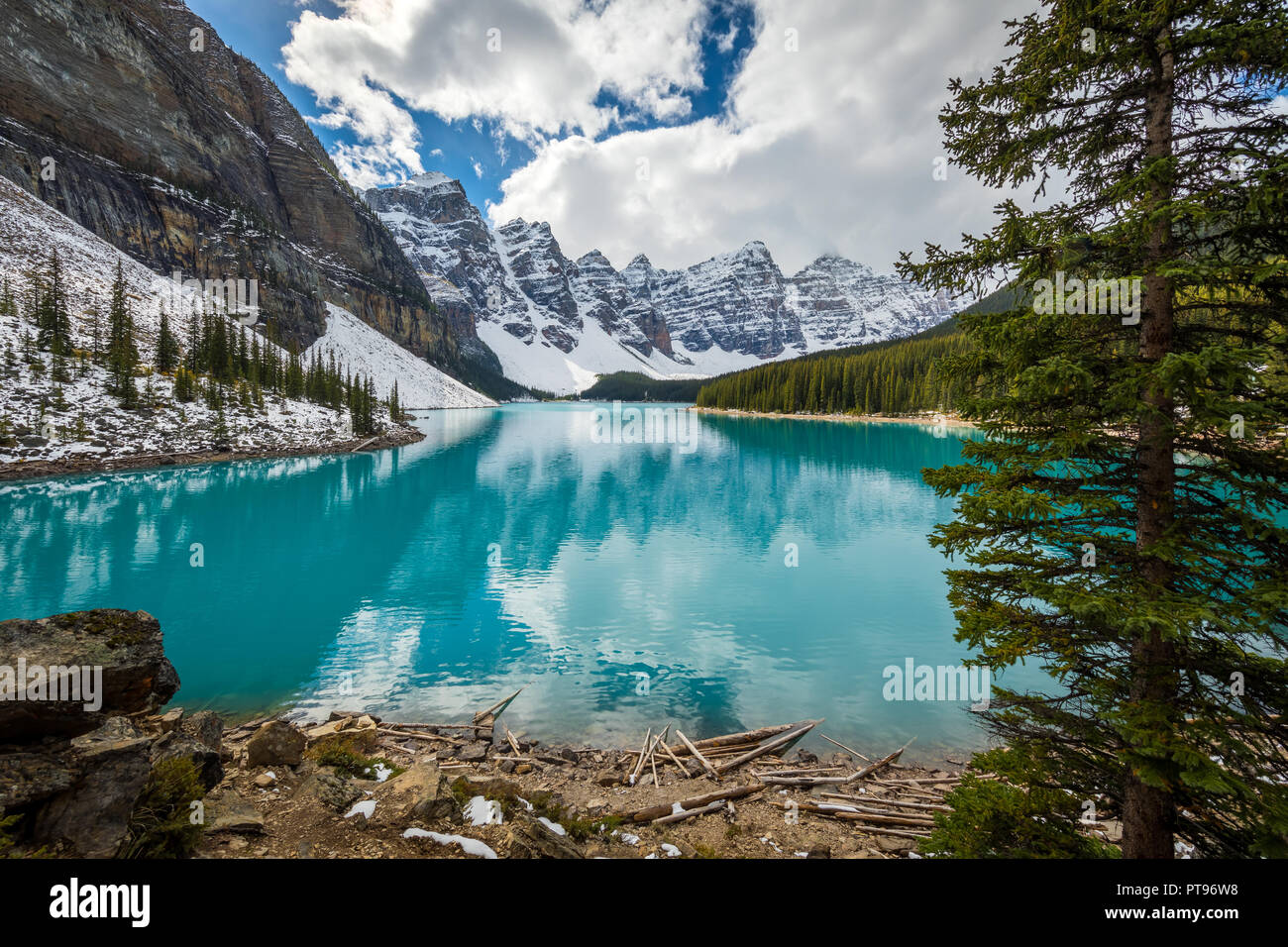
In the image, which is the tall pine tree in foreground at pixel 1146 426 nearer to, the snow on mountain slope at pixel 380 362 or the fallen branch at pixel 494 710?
the fallen branch at pixel 494 710

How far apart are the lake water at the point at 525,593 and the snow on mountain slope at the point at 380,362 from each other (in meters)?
105

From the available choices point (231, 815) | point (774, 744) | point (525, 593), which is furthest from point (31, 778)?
point (525, 593)

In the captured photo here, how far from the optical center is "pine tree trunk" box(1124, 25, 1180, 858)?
4043mm

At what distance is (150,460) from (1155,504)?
58853 mm

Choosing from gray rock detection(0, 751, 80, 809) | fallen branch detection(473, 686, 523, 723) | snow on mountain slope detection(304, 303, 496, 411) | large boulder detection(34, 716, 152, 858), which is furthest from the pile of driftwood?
snow on mountain slope detection(304, 303, 496, 411)

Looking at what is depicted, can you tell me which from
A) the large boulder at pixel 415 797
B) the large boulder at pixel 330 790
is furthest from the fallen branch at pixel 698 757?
the large boulder at pixel 330 790

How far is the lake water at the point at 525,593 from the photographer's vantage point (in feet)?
A: 37.4

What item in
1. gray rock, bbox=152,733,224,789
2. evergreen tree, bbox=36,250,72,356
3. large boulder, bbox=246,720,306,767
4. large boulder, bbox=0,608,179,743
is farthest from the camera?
evergreen tree, bbox=36,250,72,356

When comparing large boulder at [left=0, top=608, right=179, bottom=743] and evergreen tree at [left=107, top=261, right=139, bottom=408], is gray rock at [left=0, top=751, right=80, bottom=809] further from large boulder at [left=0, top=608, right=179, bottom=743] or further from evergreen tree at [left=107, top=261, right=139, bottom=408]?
evergreen tree at [left=107, top=261, right=139, bottom=408]

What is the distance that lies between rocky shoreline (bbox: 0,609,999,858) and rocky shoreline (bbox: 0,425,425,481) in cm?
4299

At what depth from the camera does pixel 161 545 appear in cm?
2231

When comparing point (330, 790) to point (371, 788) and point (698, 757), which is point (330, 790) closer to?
point (371, 788)
